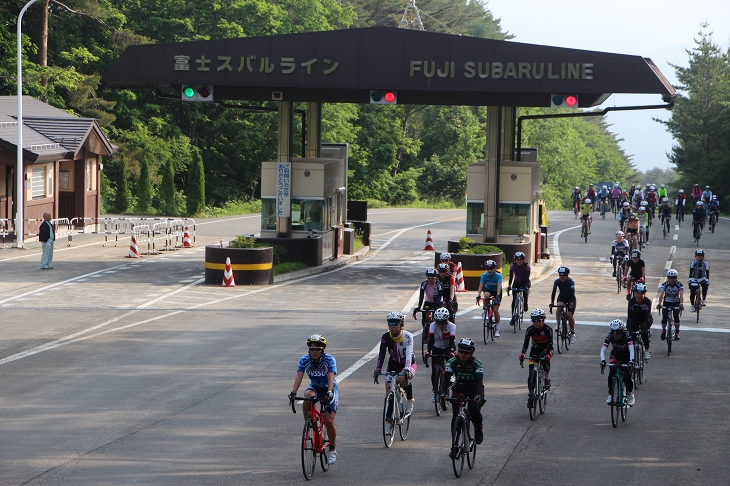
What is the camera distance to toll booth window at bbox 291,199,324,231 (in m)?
34.3

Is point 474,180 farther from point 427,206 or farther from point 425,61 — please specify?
point 427,206

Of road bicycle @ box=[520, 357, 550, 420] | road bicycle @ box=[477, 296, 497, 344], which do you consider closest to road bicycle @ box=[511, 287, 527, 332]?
road bicycle @ box=[477, 296, 497, 344]

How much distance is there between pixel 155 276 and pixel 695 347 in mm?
16659

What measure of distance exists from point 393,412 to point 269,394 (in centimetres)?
345

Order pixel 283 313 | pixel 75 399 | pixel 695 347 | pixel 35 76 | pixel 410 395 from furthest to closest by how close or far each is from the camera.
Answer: pixel 35 76 < pixel 283 313 < pixel 695 347 < pixel 75 399 < pixel 410 395

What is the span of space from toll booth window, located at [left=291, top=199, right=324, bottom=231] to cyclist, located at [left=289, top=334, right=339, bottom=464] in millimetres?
22472

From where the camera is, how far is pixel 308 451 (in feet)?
37.2

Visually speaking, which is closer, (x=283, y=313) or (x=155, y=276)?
(x=283, y=313)

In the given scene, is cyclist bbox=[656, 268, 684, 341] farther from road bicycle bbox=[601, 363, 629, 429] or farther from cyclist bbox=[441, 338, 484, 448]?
cyclist bbox=[441, 338, 484, 448]

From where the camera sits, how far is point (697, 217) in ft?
142

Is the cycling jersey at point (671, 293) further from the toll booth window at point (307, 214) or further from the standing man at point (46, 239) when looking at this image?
the standing man at point (46, 239)

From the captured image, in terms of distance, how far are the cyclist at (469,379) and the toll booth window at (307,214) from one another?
22.0m

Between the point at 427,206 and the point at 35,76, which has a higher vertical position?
the point at 35,76

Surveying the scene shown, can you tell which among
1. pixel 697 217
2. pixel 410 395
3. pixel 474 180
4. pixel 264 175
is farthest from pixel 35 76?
pixel 410 395
